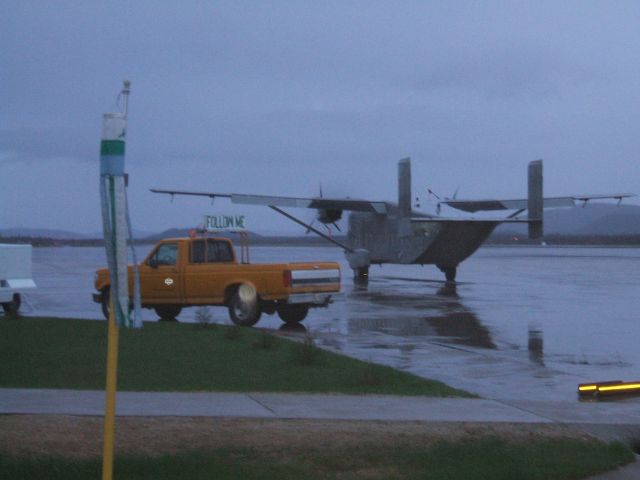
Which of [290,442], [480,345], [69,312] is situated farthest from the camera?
[69,312]

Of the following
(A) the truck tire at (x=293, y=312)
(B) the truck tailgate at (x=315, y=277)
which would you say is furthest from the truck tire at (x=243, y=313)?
(A) the truck tire at (x=293, y=312)

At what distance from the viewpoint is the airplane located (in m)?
34.8

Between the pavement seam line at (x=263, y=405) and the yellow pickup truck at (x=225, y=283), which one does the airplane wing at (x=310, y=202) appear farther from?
the pavement seam line at (x=263, y=405)

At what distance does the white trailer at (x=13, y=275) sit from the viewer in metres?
21.1

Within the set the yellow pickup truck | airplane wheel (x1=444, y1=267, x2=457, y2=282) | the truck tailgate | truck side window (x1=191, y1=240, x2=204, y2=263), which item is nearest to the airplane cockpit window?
the yellow pickup truck

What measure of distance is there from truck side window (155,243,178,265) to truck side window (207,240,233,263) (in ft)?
2.35

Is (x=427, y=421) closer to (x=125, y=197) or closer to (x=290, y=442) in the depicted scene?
(x=290, y=442)

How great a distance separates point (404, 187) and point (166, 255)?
14023 millimetres

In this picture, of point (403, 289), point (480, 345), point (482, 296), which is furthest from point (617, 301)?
point (480, 345)

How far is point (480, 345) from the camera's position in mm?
17344

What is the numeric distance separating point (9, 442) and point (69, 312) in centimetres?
1531

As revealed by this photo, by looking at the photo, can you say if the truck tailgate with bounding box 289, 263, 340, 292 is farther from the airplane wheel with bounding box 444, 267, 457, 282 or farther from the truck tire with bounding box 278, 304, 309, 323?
the airplane wheel with bounding box 444, 267, 457, 282

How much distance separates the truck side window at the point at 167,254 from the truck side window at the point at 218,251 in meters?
0.72

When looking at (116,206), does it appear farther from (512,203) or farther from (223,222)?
(512,203)
